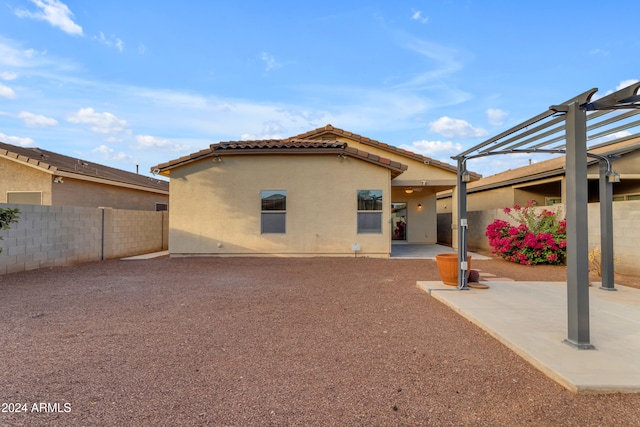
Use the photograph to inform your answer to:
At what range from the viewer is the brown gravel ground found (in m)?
2.37

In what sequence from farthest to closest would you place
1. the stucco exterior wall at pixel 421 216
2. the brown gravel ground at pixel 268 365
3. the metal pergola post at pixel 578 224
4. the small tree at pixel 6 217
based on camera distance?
the stucco exterior wall at pixel 421 216, the small tree at pixel 6 217, the metal pergola post at pixel 578 224, the brown gravel ground at pixel 268 365

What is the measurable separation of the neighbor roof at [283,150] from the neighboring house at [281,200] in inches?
1.3

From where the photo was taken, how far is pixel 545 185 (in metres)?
15.4

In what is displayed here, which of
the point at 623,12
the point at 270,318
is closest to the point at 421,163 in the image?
the point at 623,12

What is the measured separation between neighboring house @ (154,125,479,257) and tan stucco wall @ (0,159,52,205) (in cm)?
495

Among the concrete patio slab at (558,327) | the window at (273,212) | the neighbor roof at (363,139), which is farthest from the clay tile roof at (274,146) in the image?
the concrete patio slab at (558,327)

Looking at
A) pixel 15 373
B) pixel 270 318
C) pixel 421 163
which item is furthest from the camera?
pixel 421 163

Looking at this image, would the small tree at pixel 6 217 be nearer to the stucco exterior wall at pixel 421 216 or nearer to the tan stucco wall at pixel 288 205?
the tan stucco wall at pixel 288 205

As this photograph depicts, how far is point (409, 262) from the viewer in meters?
10.4

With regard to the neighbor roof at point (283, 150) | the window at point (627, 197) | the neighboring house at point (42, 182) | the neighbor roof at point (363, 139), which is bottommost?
the window at point (627, 197)

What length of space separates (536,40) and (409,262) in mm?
7799

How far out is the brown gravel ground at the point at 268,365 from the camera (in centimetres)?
237

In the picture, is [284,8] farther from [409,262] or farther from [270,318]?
[270,318]

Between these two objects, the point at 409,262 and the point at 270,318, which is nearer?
the point at 270,318
